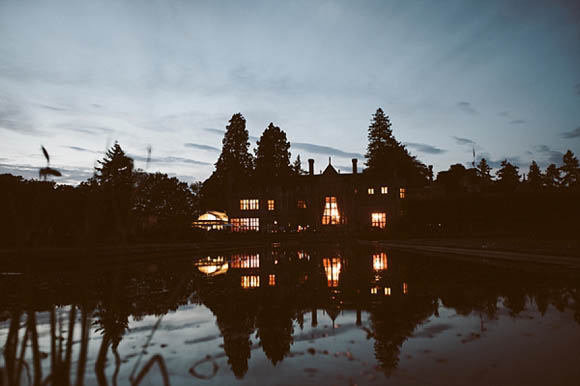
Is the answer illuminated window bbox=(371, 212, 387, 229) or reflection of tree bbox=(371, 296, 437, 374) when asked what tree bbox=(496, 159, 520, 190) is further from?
reflection of tree bbox=(371, 296, 437, 374)

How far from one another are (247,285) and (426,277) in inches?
267

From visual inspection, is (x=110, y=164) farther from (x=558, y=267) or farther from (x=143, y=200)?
(x=558, y=267)

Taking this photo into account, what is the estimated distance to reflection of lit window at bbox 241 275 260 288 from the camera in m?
13.1

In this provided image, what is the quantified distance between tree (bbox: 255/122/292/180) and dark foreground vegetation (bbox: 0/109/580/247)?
0.22m

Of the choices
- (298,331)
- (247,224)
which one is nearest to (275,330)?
(298,331)

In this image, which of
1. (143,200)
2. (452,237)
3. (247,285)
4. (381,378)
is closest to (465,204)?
(452,237)

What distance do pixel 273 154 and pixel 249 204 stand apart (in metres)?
22.4

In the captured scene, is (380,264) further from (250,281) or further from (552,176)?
(552,176)

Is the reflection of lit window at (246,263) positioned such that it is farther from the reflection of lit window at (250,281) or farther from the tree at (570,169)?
the tree at (570,169)

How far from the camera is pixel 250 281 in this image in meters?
14.1

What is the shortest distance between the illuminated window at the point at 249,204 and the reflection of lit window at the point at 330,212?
1087 centimetres

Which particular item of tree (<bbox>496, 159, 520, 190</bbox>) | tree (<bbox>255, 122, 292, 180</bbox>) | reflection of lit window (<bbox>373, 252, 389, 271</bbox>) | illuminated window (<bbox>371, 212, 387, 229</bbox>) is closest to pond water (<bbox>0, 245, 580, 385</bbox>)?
reflection of lit window (<bbox>373, 252, 389, 271</bbox>)

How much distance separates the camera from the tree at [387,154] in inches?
3285

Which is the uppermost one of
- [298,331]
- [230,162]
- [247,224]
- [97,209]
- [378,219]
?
[230,162]
